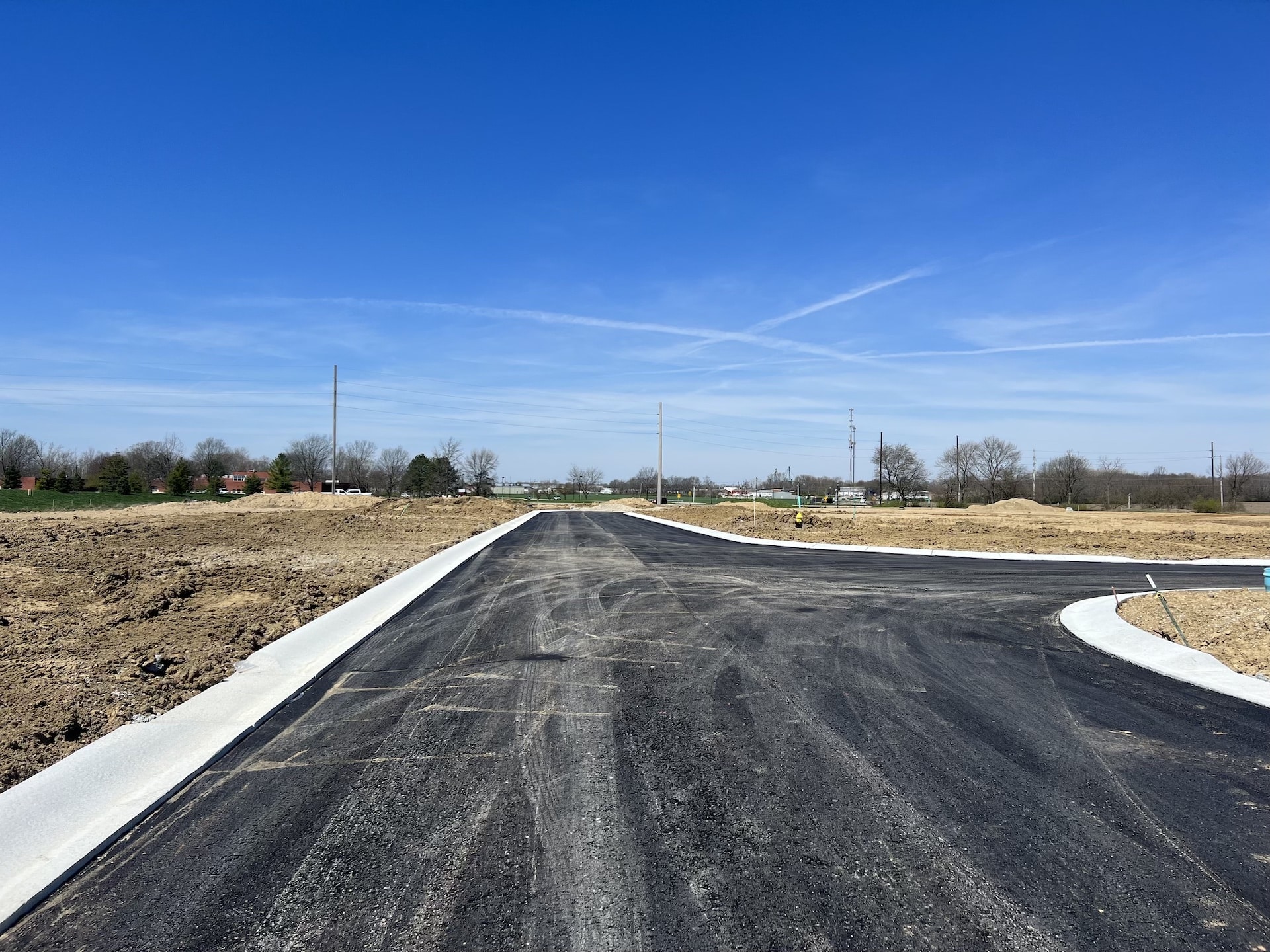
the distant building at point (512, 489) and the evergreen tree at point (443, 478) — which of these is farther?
the distant building at point (512, 489)

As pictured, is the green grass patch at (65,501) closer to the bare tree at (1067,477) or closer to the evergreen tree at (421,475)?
the evergreen tree at (421,475)

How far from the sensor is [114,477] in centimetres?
7625

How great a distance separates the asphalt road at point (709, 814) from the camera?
3004 millimetres

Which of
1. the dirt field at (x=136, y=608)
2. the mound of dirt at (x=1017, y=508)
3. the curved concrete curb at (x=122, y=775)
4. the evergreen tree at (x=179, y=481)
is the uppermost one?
the evergreen tree at (x=179, y=481)

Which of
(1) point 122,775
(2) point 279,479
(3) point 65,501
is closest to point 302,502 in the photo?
(3) point 65,501

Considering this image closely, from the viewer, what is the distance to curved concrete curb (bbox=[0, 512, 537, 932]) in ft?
11.4

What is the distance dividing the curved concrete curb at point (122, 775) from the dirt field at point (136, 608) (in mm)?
297

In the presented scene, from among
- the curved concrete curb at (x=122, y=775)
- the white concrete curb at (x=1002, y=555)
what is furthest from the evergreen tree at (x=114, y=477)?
the curved concrete curb at (x=122, y=775)

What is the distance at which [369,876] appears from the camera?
3342 mm

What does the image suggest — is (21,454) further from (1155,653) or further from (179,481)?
(1155,653)

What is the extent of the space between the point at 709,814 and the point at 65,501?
64.8 meters

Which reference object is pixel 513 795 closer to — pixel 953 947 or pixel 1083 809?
pixel 953 947

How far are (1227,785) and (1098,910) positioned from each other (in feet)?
7.20

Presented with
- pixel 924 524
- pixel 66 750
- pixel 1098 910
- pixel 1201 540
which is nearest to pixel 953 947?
pixel 1098 910
